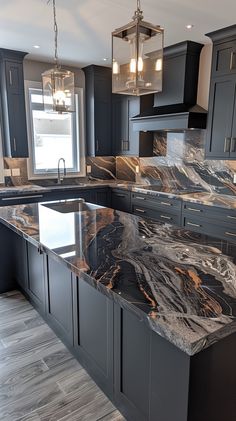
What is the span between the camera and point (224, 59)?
11.7ft

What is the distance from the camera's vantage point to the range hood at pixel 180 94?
12.6ft

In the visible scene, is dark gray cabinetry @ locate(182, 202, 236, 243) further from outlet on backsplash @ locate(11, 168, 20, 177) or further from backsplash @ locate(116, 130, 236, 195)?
outlet on backsplash @ locate(11, 168, 20, 177)

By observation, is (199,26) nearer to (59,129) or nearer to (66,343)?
(59,129)

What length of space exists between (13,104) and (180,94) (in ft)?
7.60

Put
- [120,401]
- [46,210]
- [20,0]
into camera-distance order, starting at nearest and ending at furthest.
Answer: [120,401]
[20,0]
[46,210]

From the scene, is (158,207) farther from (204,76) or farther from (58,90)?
(58,90)

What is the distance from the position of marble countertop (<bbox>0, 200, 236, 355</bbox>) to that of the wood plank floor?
0.96m

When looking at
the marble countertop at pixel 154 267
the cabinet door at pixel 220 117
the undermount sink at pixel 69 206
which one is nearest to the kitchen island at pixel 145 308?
the marble countertop at pixel 154 267

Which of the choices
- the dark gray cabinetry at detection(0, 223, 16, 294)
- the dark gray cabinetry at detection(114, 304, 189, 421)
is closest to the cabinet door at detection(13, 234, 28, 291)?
the dark gray cabinetry at detection(0, 223, 16, 294)

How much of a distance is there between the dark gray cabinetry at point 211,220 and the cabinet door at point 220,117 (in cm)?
71

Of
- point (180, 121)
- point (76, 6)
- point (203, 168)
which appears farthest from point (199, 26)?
point (203, 168)

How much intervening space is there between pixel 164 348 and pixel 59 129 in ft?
15.1

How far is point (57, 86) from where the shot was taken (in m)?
2.22

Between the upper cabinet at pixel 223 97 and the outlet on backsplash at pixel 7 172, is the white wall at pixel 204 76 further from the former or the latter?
the outlet on backsplash at pixel 7 172
